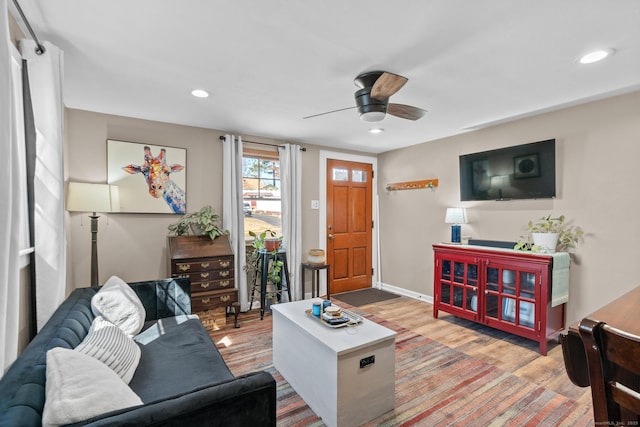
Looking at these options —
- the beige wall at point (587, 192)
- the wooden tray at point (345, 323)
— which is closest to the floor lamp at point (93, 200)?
the wooden tray at point (345, 323)

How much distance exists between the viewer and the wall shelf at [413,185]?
4304 millimetres

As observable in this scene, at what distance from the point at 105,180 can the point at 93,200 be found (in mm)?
601

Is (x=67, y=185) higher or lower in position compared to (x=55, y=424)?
higher

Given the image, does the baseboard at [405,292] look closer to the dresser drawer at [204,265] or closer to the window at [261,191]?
the window at [261,191]

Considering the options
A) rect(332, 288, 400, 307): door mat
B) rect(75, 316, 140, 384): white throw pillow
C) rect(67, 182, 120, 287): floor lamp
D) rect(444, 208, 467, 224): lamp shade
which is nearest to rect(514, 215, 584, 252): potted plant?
rect(444, 208, 467, 224): lamp shade

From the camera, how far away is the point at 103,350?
1.47m

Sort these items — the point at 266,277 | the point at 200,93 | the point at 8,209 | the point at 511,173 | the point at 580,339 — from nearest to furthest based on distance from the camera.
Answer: the point at 8,209, the point at 580,339, the point at 200,93, the point at 511,173, the point at 266,277

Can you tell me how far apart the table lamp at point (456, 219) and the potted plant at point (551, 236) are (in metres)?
0.70

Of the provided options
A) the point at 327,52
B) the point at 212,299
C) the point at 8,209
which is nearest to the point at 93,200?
the point at 212,299

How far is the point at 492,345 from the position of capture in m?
2.96

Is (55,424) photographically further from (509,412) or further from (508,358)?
(508,358)

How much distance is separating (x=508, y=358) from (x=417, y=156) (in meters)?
2.82

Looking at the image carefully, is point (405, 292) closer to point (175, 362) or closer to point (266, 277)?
point (266, 277)

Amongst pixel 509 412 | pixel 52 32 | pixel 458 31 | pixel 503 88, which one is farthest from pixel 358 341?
pixel 52 32
